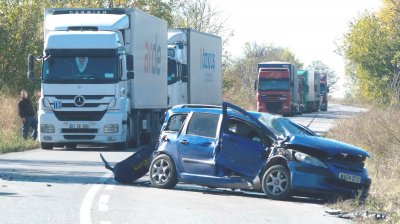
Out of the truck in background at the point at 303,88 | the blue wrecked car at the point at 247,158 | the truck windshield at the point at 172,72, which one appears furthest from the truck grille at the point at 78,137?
the truck in background at the point at 303,88

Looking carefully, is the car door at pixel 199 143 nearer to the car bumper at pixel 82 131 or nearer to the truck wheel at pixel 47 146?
the car bumper at pixel 82 131

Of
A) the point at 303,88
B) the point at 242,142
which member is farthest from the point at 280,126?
the point at 303,88

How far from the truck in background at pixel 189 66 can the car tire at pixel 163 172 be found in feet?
57.3

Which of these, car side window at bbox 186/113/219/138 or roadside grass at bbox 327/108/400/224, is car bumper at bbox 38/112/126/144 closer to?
roadside grass at bbox 327/108/400/224

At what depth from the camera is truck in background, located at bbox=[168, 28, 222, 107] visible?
1415 inches

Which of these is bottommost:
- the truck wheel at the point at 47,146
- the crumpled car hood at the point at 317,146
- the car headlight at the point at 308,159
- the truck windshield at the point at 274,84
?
the truck wheel at the point at 47,146

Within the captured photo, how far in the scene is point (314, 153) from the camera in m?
15.8

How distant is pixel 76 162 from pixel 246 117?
7945mm

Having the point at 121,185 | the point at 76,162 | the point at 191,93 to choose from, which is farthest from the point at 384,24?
the point at 121,185

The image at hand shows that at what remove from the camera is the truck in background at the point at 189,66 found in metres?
35.9

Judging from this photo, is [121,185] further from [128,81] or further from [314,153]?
[128,81]

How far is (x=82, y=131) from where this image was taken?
90.5 feet

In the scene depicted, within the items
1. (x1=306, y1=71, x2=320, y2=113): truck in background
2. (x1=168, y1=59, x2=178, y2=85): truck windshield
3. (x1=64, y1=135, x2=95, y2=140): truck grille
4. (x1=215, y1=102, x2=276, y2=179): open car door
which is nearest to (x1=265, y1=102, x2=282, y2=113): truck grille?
(x1=306, y1=71, x2=320, y2=113): truck in background

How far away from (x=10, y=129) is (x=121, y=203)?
20.7 metres
